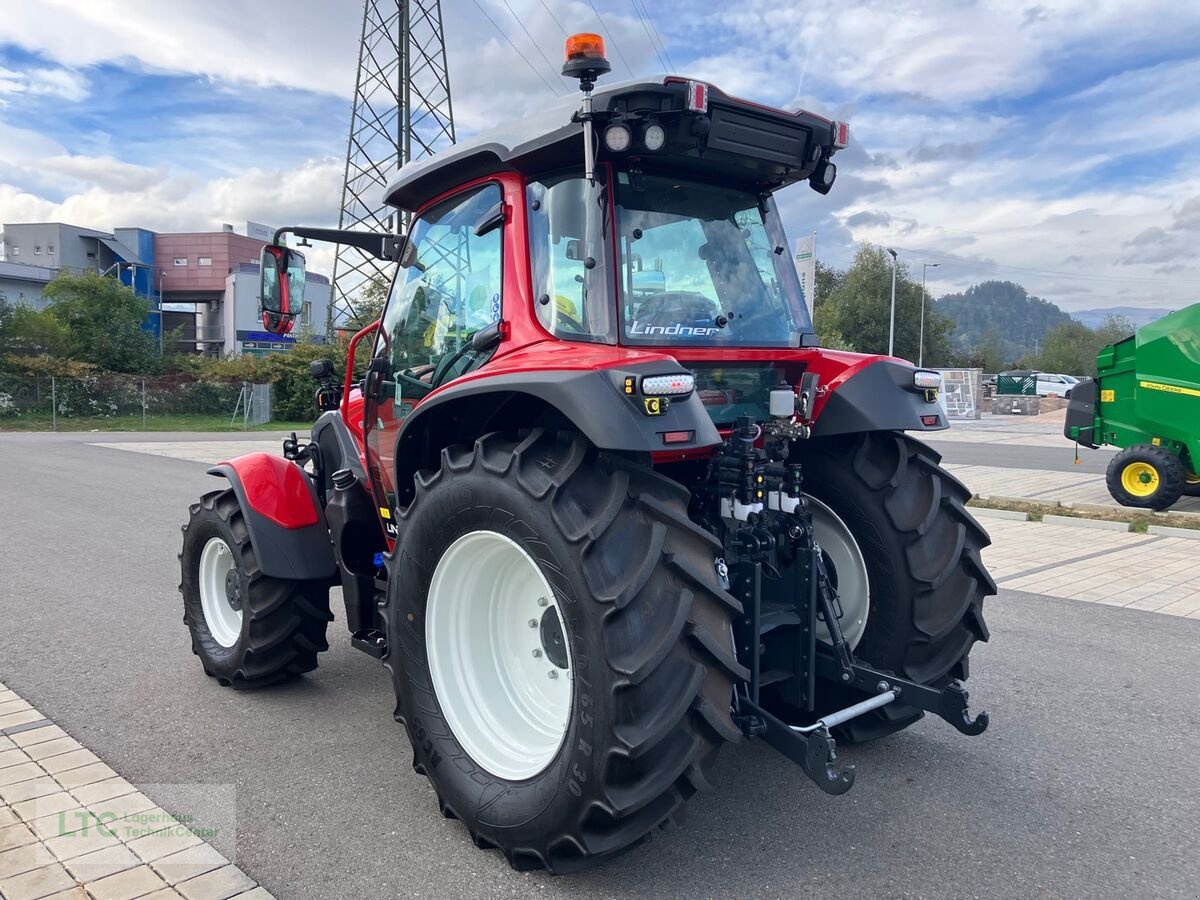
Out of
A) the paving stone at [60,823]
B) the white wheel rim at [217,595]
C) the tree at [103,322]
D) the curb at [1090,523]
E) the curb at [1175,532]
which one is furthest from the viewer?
the tree at [103,322]

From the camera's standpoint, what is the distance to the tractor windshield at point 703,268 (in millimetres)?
3203

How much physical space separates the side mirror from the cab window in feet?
1.46

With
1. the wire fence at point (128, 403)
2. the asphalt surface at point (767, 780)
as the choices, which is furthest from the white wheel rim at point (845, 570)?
the wire fence at point (128, 403)

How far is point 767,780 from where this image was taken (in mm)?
3543

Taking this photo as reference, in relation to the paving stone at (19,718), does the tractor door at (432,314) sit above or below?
above

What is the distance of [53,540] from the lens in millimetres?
8570

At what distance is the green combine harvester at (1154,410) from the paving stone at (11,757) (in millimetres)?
11745

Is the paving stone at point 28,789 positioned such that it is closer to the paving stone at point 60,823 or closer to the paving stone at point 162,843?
the paving stone at point 60,823

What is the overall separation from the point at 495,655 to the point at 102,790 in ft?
5.26

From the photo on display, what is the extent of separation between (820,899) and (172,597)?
17.6 feet

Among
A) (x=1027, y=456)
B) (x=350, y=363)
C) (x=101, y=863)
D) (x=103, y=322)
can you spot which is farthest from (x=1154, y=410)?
(x=103, y=322)

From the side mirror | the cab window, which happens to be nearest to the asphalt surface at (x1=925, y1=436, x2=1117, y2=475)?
the cab window

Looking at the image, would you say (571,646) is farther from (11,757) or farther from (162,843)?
(11,757)

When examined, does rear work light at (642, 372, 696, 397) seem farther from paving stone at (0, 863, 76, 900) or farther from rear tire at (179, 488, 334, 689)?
rear tire at (179, 488, 334, 689)
